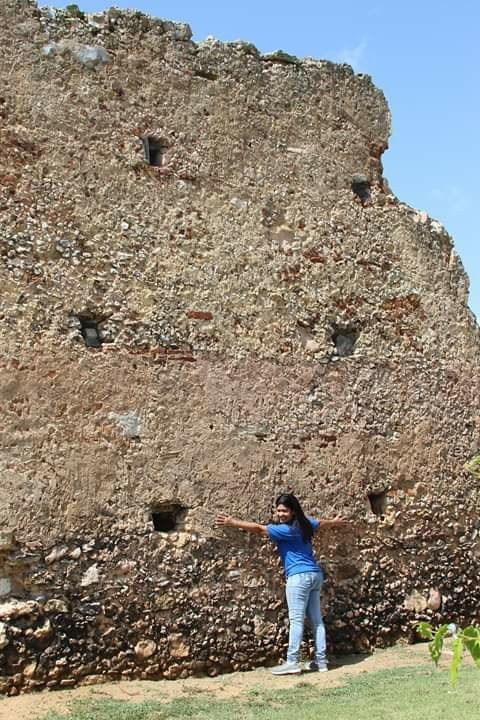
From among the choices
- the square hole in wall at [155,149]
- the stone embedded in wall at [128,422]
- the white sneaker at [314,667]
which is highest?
the square hole in wall at [155,149]

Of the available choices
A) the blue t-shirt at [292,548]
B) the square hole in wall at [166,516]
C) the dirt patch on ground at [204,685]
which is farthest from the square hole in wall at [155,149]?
the dirt patch on ground at [204,685]

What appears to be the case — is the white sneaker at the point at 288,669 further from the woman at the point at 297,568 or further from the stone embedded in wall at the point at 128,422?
the stone embedded in wall at the point at 128,422

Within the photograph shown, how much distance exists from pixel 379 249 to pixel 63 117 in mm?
2658

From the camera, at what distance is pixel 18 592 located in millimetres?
4848

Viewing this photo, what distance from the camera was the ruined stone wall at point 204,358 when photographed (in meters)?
5.09

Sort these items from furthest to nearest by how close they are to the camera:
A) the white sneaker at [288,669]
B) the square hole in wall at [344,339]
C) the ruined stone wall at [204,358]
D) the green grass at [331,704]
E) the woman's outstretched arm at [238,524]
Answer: the square hole in wall at [344,339] < the woman's outstretched arm at [238,524] < the white sneaker at [288,669] < the ruined stone wall at [204,358] < the green grass at [331,704]

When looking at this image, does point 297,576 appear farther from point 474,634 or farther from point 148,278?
point 474,634

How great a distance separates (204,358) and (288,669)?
2081 mm

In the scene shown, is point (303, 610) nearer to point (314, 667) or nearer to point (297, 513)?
point (314, 667)

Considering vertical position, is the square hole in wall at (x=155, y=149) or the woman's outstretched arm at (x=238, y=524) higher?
the square hole in wall at (x=155, y=149)

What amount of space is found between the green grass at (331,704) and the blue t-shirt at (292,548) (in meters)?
0.75

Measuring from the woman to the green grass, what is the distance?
0.43 m

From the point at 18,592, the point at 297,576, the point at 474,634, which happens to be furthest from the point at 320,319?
the point at 474,634

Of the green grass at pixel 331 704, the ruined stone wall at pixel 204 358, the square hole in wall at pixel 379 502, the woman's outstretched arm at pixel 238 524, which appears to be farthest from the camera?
the square hole in wall at pixel 379 502
